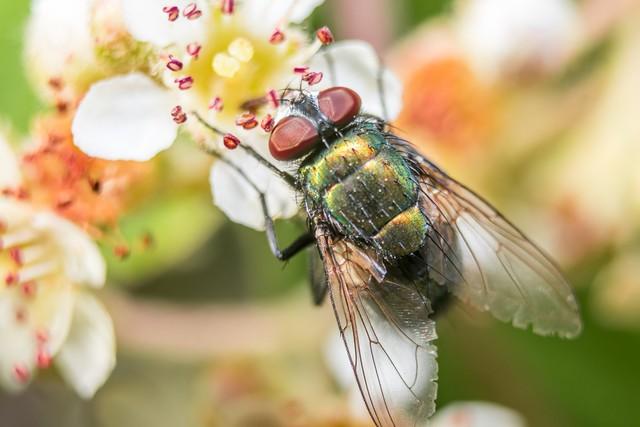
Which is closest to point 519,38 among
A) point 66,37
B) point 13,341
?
point 66,37

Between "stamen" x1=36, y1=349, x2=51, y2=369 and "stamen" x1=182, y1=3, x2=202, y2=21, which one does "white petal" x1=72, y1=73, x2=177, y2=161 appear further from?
"stamen" x1=36, y1=349, x2=51, y2=369

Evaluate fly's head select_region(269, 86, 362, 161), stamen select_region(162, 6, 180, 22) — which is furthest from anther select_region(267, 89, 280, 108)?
stamen select_region(162, 6, 180, 22)

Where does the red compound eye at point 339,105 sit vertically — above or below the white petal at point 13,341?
above

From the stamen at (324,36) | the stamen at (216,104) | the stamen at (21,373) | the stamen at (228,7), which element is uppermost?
the stamen at (324,36)

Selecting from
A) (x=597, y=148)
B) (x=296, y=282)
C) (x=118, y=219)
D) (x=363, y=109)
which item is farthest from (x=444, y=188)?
(x=296, y=282)

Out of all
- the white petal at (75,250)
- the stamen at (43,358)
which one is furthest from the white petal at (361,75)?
the stamen at (43,358)

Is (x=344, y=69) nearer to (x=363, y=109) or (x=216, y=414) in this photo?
(x=363, y=109)

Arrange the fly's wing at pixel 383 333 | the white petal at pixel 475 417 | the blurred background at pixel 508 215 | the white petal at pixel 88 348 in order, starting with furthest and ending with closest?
the blurred background at pixel 508 215 → the white petal at pixel 475 417 → the white petal at pixel 88 348 → the fly's wing at pixel 383 333

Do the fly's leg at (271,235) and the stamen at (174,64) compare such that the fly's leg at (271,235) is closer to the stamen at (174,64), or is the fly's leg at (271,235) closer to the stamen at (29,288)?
the stamen at (174,64)

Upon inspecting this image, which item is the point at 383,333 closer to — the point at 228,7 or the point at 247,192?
the point at 247,192
